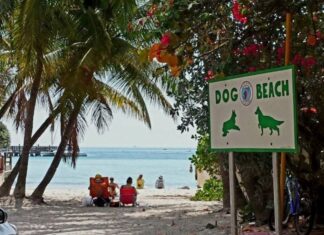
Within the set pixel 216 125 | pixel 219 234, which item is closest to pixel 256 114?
pixel 216 125

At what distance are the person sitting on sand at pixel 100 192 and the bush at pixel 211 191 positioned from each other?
10.6ft

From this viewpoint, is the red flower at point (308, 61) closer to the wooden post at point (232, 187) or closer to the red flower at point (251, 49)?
the red flower at point (251, 49)

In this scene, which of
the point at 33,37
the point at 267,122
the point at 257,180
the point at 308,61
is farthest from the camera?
the point at 33,37

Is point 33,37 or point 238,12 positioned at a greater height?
point 33,37

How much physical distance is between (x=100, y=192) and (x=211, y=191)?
3.76 metres

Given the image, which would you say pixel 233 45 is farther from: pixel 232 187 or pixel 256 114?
pixel 256 114

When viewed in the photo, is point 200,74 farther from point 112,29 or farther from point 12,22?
point 112,29

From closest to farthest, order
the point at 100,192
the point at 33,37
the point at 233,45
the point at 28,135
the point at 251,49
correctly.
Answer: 1. the point at 233,45
2. the point at 251,49
3. the point at 33,37
4. the point at 100,192
5. the point at 28,135

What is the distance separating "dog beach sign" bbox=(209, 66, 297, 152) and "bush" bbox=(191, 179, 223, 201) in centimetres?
1337

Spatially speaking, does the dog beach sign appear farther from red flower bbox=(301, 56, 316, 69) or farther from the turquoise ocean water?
the turquoise ocean water

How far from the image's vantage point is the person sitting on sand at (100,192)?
56.1ft

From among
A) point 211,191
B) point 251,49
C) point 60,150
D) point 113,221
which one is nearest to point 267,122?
point 251,49

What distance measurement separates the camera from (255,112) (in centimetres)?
450

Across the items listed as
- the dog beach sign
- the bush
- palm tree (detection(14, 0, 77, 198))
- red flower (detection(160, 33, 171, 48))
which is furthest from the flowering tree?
the bush
